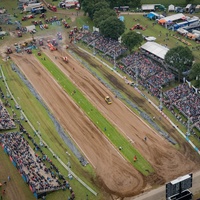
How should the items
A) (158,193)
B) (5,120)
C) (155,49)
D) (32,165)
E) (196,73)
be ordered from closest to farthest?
(158,193) → (32,165) → (5,120) → (196,73) → (155,49)

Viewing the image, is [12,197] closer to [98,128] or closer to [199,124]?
[98,128]

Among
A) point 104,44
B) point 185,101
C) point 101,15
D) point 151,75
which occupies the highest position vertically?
point 101,15

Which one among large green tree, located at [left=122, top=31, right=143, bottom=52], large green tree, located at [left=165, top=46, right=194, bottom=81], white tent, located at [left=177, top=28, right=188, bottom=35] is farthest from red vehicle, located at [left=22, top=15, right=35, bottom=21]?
large green tree, located at [left=165, top=46, right=194, bottom=81]

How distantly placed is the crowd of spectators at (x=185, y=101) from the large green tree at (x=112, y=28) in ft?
94.4

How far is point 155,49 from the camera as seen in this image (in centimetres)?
10806

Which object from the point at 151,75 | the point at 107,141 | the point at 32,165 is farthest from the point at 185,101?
the point at 32,165

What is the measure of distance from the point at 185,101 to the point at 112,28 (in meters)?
35.3

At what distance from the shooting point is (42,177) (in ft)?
229

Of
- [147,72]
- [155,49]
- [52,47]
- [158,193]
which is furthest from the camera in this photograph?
Result: [52,47]

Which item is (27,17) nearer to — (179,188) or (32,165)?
(32,165)

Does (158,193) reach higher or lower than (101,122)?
higher

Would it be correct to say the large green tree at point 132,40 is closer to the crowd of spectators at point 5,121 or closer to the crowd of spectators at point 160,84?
the crowd of spectators at point 160,84

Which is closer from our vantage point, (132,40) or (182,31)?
(132,40)

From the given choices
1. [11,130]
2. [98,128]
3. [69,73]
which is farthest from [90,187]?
[69,73]
